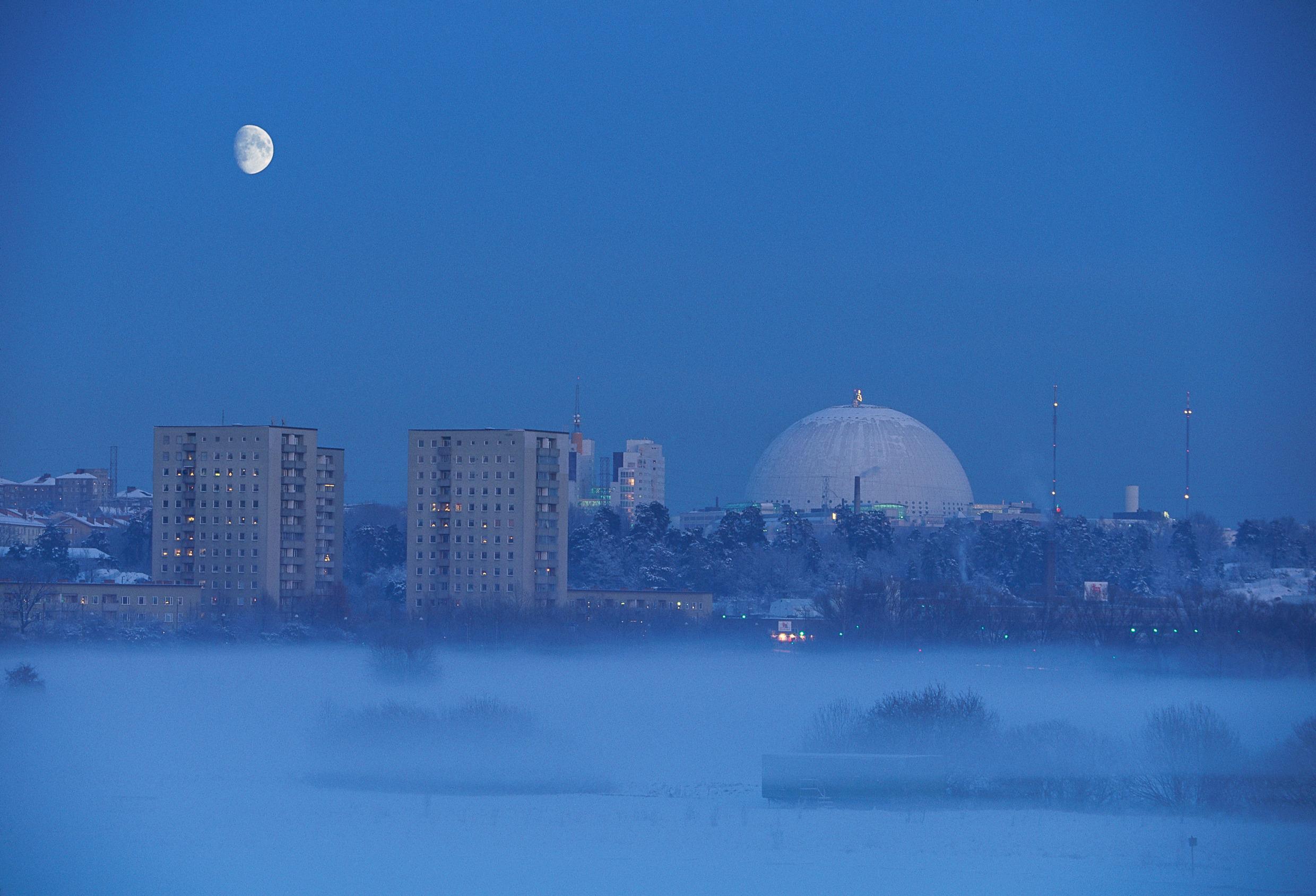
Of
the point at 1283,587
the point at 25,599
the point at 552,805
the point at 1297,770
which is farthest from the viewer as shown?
the point at 1283,587

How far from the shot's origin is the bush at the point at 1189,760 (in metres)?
26.9

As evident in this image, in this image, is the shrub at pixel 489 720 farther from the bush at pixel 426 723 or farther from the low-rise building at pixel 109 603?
the low-rise building at pixel 109 603

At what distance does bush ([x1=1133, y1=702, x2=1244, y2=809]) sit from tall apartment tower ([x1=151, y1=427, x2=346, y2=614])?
30498 mm

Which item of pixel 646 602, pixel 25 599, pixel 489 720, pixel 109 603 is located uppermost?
pixel 25 599

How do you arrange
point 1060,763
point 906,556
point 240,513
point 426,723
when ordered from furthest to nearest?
point 906,556, point 240,513, point 426,723, point 1060,763

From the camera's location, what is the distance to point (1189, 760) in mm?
29375

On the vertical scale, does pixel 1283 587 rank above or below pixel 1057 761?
above

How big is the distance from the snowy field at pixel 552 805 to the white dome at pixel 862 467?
196 feet

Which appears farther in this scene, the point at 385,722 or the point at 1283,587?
the point at 1283,587

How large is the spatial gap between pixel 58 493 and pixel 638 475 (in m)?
40.1

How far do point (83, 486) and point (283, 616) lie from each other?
213 ft

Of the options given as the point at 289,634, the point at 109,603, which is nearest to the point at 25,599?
the point at 109,603

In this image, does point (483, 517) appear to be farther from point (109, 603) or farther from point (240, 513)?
point (109, 603)

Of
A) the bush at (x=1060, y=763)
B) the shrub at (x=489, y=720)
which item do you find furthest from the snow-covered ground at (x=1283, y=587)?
the shrub at (x=489, y=720)
